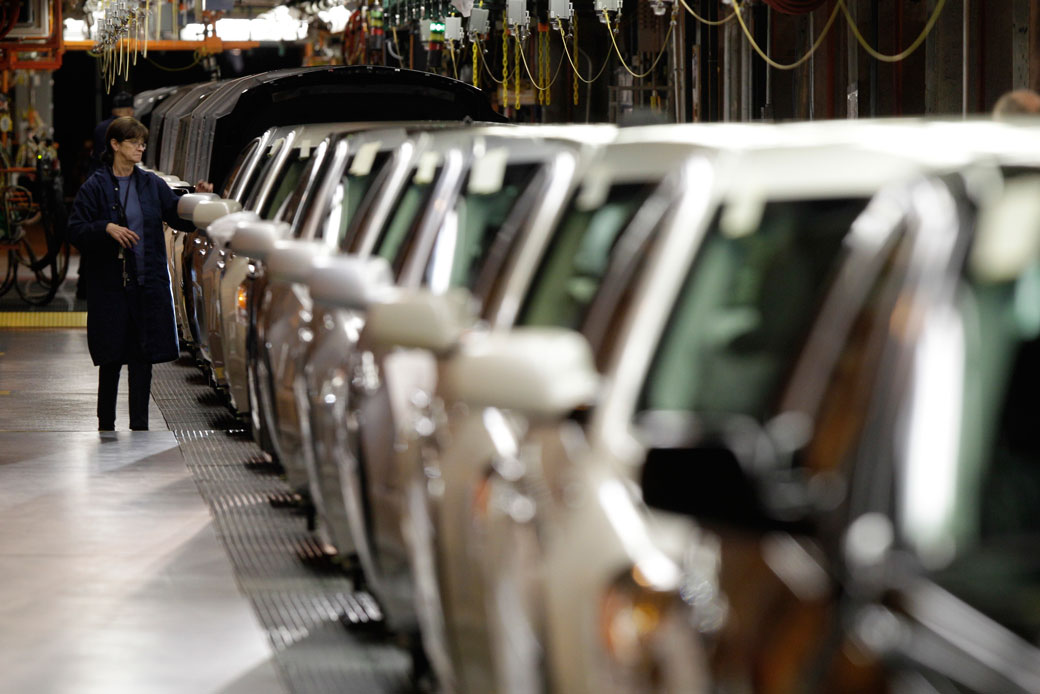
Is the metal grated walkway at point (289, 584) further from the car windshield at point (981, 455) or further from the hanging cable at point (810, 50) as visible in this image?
the hanging cable at point (810, 50)

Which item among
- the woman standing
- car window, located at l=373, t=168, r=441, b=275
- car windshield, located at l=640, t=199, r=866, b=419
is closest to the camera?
car windshield, located at l=640, t=199, r=866, b=419

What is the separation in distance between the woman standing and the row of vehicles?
4379mm

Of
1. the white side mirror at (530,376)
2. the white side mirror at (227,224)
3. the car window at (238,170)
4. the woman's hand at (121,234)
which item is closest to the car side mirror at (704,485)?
the white side mirror at (530,376)

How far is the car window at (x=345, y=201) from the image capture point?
661 centimetres

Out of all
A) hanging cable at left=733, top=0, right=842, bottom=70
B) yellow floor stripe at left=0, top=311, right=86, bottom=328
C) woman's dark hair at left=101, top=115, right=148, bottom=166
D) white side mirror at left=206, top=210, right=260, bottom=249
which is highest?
hanging cable at left=733, top=0, right=842, bottom=70

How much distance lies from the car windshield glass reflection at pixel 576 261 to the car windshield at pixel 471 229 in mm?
940

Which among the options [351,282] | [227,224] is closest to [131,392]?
[227,224]

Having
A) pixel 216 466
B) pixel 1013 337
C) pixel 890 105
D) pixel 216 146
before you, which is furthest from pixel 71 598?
pixel 890 105

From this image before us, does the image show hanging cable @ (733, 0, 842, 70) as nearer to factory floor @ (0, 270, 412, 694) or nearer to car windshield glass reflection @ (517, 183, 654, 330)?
factory floor @ (0, 270, 412, 694)

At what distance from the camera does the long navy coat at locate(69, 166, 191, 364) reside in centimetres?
912

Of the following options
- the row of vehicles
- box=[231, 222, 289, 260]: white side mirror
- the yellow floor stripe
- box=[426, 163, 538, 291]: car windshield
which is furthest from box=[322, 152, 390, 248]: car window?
the yellow floor stripe

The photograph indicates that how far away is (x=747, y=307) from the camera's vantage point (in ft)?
11.7

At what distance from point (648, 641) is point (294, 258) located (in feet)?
11.0

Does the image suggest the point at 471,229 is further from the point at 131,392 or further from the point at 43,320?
the point at 43,320
